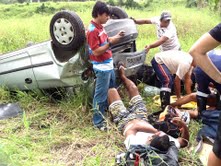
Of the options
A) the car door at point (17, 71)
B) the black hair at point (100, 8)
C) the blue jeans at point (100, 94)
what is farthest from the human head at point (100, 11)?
the car door at point (17, 71)

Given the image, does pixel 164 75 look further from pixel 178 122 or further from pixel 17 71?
pixel 17 71

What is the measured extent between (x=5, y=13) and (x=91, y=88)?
1852cm

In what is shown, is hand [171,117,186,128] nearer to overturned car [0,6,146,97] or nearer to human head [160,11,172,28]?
overturned car [0,6,146,97]

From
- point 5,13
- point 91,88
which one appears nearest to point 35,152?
point 91,88

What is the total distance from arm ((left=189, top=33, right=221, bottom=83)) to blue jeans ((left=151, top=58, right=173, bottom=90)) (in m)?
1.89

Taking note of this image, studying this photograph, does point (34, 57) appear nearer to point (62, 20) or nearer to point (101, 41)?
point (62, 20)

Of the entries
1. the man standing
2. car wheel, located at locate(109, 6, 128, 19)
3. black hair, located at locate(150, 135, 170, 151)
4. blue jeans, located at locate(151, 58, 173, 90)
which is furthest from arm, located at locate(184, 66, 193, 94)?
black hair, located at locate(150, 135, 170, 151)

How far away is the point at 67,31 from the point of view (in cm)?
467

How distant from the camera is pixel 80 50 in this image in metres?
4.64

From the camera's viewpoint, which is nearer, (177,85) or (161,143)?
(161,143)

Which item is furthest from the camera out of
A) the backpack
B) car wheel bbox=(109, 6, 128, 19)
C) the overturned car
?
car wheel bbox=(109, 6, 128, 19)

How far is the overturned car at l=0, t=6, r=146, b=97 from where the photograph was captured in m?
4.61

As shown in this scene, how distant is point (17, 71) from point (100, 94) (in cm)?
143

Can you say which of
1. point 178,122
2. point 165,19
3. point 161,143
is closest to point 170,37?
point 165,19
